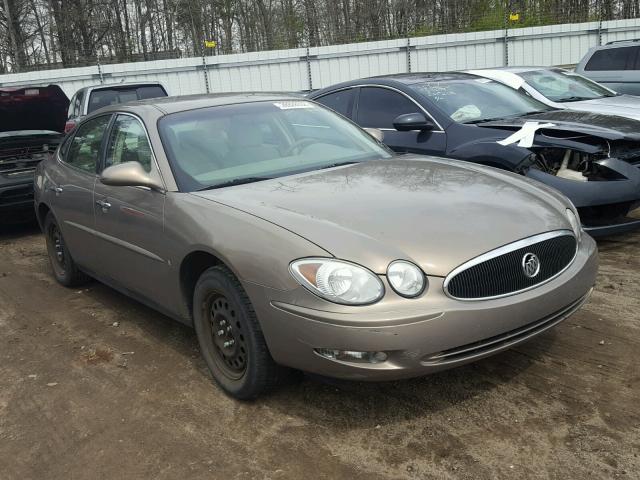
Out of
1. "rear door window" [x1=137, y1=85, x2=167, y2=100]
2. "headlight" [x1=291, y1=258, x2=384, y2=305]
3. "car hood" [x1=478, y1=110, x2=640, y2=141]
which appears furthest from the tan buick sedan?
"rear door window" [x1=137, y1=85, x2=167, y2=100]

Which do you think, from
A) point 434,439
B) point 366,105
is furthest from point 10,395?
point 366,105

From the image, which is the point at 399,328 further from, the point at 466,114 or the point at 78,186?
the point at 466,114

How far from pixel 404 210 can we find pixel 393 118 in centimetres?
347

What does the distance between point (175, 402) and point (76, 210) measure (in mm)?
2014

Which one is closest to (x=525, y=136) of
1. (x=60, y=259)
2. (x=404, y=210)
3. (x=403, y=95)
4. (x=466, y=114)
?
(x=466, y=114)

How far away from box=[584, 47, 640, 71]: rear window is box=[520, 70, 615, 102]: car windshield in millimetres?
2721

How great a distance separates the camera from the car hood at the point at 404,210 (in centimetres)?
267

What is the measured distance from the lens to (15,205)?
743cm

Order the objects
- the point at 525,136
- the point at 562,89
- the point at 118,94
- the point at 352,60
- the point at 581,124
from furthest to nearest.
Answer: the point at 352,60, the point at 118,94, the point at 562,89, the point at 581,124, the point at 525,136

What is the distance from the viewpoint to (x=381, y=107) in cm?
638

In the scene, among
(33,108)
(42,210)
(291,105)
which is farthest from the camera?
(33,108)

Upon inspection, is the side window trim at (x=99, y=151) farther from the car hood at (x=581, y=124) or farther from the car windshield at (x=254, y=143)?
the car hood at (x=581, y=124)

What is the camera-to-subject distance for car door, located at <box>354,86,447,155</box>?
5.79 metres

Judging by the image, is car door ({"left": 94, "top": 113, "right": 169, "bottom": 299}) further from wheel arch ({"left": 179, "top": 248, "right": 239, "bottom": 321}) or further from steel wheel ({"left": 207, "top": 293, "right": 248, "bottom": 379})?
steel wheel ({"left": 207, "top": 293, "right": 248, "bottom": 379})
